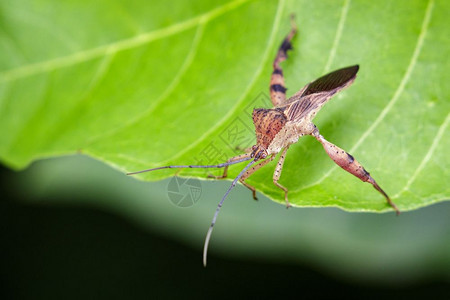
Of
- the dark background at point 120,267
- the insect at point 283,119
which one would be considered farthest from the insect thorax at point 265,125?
the dark background at point 120,267

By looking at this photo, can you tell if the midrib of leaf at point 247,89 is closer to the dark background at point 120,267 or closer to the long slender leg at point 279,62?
the long slender leg at point 279,62

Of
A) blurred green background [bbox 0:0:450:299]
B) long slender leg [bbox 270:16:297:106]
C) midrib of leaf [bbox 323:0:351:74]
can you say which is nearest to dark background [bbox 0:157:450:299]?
blurred green background [bbox 0:0:450:299]

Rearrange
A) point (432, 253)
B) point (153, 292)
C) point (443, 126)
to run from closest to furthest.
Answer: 1. point (443, 126)
2. point (432, 253)
3. point (153, 292)

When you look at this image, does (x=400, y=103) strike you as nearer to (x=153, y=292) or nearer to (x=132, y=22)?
(x=132, y=22)

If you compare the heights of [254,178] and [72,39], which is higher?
[72,39]

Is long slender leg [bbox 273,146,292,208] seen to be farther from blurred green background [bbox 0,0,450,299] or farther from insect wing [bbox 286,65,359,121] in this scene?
insect wing [bbox 286,65,359,121]

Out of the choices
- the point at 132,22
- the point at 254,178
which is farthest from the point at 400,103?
the point at 132,22

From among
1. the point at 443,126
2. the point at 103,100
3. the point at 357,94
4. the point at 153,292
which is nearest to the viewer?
the point at 443,126

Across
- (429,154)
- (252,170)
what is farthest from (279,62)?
(429,154)
